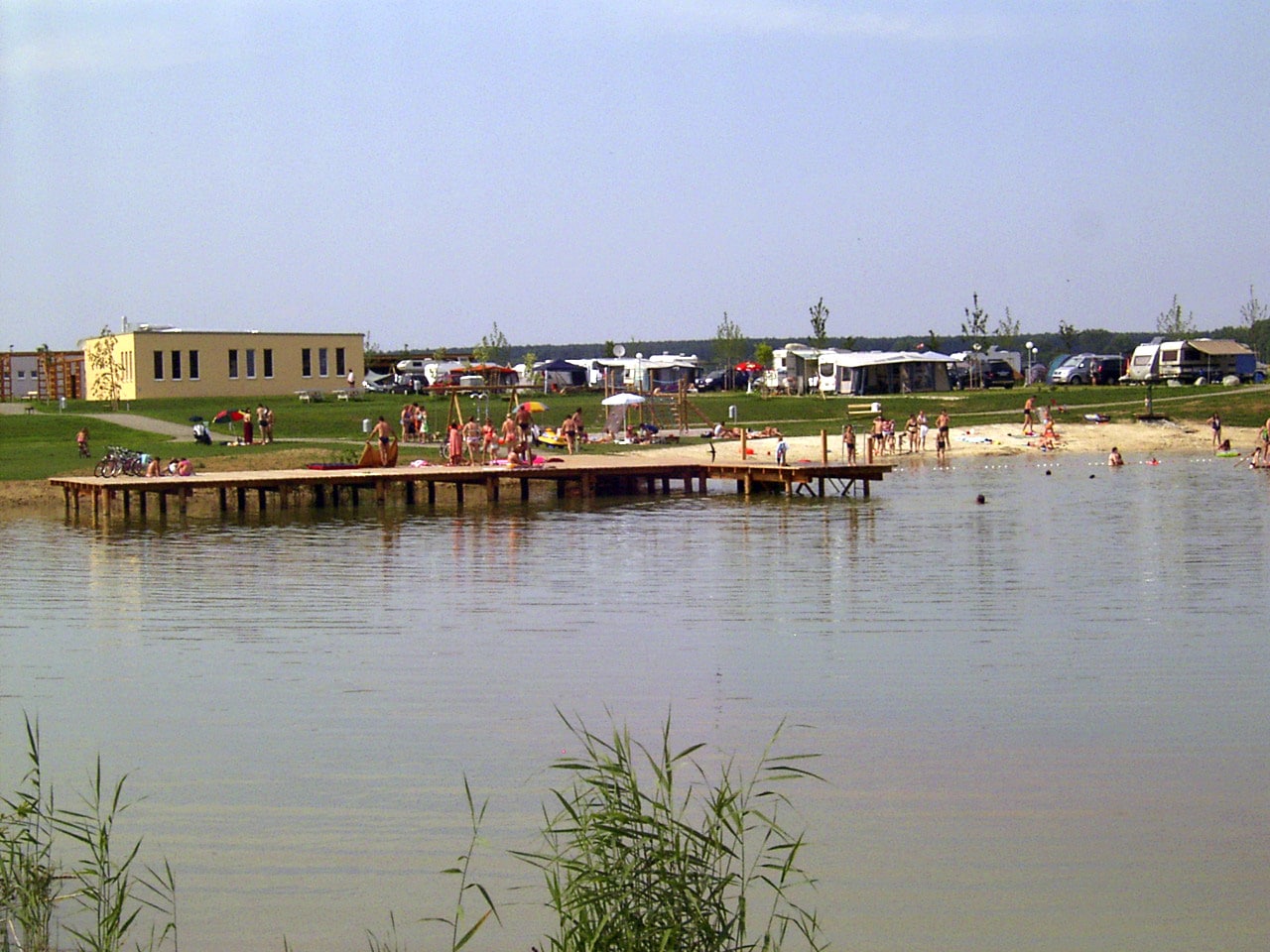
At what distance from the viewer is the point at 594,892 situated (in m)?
6.97

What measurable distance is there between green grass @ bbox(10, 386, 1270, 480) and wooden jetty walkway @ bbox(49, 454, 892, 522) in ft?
10.9

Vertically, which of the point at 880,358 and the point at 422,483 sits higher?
the point at 880,358

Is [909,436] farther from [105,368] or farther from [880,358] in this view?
[105,368]

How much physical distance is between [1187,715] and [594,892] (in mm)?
7956

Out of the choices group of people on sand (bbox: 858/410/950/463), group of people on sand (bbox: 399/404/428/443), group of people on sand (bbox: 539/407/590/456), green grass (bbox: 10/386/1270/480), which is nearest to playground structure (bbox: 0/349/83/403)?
green grass (bbox: 10/386/1270/480)

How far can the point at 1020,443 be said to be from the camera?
48.7 m

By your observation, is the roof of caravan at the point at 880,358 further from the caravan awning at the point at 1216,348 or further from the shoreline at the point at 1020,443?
the shoreline at the point at 1020,443

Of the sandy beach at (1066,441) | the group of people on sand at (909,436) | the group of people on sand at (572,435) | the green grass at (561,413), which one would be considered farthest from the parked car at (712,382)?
the group of people on sand at (572,435)

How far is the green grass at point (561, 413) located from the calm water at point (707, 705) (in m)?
15.4

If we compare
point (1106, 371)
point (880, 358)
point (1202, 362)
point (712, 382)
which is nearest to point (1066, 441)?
point (880, 358)

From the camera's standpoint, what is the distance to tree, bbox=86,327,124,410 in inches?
2552

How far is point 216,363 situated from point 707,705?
54122 millimetres

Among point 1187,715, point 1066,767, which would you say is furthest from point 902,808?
point 1187,715

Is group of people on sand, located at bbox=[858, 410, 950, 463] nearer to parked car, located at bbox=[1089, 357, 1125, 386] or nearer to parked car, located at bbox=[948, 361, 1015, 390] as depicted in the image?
parked car, located at bbox=[948, 361, 1015, 390]
